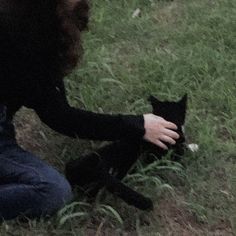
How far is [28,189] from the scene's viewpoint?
10.4 feet

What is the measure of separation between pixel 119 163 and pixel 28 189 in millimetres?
436

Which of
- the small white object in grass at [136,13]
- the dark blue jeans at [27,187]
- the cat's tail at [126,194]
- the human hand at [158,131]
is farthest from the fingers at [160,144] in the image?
the small white object in grass at [136,13]

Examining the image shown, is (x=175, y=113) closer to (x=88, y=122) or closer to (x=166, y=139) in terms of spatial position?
(x=166, y=139)

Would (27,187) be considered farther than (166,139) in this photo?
No

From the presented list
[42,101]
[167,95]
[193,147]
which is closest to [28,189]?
[42,101]

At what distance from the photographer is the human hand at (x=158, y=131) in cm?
328

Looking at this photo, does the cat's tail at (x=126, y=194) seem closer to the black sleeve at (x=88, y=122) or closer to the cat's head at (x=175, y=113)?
the black sleeve at (x=88, y=122)

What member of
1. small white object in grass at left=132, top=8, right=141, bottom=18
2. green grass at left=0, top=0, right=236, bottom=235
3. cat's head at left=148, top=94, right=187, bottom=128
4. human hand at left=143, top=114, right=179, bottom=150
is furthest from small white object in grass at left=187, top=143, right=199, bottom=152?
small white object in grass at left=132, top=8, right=141, bottom=18

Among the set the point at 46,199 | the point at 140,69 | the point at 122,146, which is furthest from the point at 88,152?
the point at 140,69

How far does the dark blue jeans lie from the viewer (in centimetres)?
318

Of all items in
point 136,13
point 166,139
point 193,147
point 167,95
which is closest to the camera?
point 166,139

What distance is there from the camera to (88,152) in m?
3.63

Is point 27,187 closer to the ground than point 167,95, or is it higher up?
closer to the ground

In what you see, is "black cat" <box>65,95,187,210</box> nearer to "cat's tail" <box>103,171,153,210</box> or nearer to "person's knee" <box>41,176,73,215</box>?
"cat's tail" <box>103,171,153,210</box>
